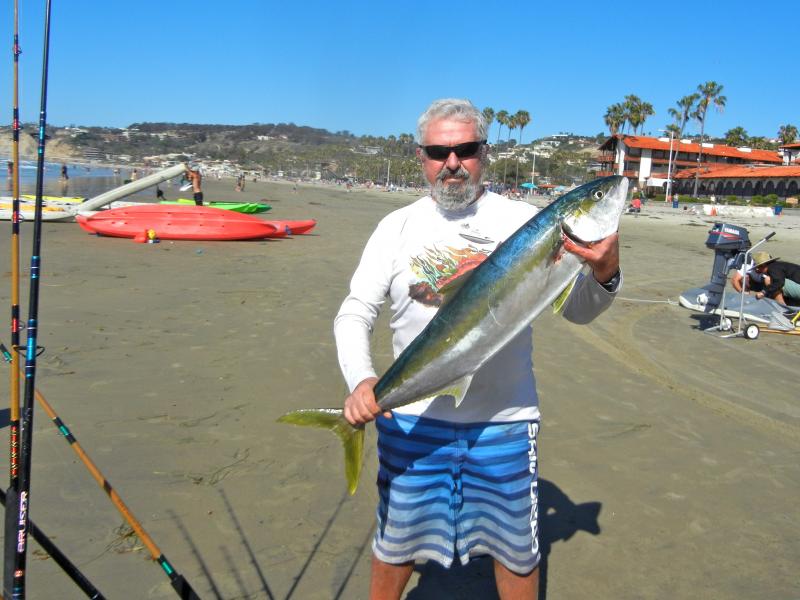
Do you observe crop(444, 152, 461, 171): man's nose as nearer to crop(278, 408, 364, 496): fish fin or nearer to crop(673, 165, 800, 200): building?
crop(278, 408, 364, 496): fish fin

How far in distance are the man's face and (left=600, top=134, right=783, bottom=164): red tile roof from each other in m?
83.1

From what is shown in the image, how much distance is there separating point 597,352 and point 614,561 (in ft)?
14.4

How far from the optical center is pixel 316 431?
495 cm

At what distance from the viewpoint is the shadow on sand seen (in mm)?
3154

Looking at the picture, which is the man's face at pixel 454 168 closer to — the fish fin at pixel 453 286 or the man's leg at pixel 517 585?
the fish fin at pixel 453 286

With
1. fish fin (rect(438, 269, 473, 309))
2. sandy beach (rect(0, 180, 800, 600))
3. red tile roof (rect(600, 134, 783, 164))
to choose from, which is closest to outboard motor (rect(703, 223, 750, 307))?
sandy beach (rect(0, 180, 800, 600))

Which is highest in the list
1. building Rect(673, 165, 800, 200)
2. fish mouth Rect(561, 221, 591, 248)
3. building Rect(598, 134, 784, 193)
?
building Rect(598, 134, 784, 193)

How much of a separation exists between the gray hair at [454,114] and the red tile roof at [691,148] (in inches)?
3270

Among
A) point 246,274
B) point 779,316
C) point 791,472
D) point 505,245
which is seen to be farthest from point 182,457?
point 779,316

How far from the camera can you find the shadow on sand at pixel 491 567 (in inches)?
124

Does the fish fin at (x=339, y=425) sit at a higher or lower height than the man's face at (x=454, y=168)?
lower

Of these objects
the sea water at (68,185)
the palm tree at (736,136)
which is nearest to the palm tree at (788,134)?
the palm tree at (736,136)

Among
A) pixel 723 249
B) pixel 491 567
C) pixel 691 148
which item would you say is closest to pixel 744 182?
pixel 691 148

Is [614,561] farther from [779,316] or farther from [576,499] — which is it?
[779,316]
